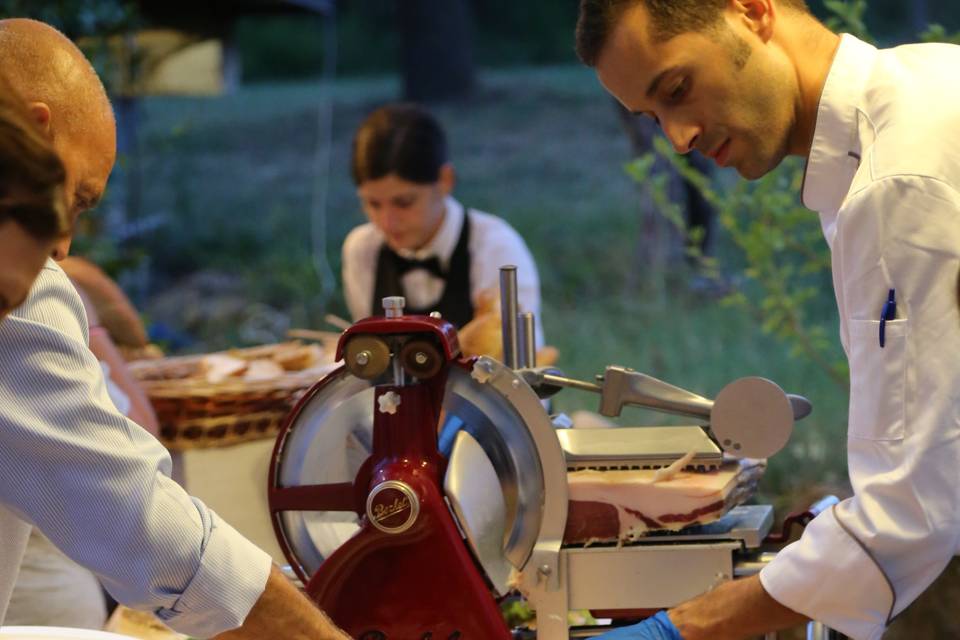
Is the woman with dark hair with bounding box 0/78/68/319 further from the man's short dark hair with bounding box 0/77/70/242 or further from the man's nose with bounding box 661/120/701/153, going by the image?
the man's nose with bounding box 661/120/701/153

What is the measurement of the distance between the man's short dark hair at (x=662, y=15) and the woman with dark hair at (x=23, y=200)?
871mm

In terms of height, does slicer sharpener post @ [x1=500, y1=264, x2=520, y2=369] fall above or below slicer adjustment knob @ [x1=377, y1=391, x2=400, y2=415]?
above

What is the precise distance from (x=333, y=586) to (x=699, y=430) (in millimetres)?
548

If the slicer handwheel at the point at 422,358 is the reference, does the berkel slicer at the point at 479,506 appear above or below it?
→ below

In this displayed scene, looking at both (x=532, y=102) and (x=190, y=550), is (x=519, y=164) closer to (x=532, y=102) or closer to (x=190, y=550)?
(x=532, y=102)

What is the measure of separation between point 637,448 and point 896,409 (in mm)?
387

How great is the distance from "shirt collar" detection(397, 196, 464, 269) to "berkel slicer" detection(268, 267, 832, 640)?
1621 mm

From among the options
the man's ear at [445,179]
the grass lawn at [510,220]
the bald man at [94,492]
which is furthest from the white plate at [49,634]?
the grass lawn at [510,220]

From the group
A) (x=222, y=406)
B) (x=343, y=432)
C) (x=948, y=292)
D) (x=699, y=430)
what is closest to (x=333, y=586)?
(x=343, y=432)

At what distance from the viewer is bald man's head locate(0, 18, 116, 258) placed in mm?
1496

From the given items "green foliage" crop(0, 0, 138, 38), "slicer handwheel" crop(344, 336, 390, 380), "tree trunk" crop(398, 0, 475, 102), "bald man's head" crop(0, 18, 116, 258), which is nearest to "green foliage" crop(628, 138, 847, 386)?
"slicer handwheel" crop(344, 336, 390, 380)

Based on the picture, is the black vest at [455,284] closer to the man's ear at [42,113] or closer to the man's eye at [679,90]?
the man's eye at [679,90]

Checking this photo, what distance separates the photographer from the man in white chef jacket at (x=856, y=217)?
1.47m

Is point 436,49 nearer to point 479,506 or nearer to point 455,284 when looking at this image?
point 455,284
